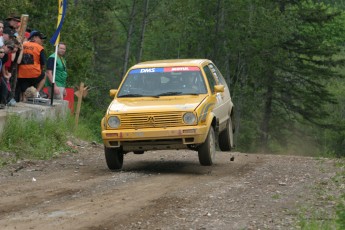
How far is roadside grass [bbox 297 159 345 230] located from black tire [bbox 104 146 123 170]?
Result: 3.53m

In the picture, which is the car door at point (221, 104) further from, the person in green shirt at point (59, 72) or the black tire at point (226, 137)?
the person in green shirt at point (59, 72)

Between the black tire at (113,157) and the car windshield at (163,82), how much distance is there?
1.14m

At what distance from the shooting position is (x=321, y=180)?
13.0 m

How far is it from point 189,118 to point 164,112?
1.35 ft

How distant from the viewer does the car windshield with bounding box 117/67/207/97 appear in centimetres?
1473

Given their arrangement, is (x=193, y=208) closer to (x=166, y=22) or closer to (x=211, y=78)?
(x=211, y=78)

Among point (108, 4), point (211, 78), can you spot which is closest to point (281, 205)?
point (211, 78)

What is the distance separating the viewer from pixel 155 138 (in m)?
13.5

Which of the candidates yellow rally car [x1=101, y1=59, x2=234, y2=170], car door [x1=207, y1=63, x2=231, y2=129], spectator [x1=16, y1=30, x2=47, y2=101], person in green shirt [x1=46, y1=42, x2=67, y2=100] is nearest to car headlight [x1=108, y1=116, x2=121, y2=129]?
yellow rally car [x1=101, y1=59, x2=234, y2=170]

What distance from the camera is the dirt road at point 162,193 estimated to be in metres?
9.31

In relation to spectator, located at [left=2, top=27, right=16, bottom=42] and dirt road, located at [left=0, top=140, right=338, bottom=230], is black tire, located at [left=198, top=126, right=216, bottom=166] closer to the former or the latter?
dirt road, located at [left=0, top=140, right=338, bottom=230]

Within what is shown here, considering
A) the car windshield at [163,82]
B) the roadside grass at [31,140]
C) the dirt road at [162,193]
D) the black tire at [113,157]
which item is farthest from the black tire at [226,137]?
the black tire at [113,157]

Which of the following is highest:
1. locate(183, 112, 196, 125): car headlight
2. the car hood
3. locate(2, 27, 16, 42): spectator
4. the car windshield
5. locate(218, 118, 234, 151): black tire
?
locate(2, 27, 16, 42): spectator

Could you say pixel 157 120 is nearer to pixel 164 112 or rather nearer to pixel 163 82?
pixel 164 112
